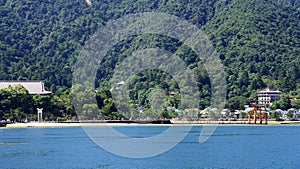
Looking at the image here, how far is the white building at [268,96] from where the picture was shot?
127m

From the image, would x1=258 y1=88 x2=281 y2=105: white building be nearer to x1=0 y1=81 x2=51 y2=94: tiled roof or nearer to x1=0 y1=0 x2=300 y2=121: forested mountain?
x1=0 y1=0 x2=300 y2=121: forested mountain

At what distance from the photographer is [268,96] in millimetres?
126750

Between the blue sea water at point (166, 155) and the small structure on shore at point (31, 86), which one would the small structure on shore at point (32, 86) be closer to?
the small structure on shore at point (31, 86)

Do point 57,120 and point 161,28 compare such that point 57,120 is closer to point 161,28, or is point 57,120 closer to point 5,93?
point 5,93

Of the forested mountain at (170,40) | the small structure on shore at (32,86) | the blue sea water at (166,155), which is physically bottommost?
the blue sea water at (166,155)

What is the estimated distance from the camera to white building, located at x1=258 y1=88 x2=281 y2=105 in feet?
416

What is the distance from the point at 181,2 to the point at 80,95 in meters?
81.9

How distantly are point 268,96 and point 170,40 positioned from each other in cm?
3085

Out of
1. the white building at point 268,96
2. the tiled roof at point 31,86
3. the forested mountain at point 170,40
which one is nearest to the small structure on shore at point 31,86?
the tiled roof at point 31,86

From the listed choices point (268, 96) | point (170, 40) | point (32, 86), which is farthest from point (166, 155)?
point (170, 40)

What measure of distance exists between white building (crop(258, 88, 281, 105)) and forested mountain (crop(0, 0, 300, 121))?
1.51m

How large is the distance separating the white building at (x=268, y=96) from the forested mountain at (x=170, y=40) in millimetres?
1512

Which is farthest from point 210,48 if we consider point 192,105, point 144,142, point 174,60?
point 144,142

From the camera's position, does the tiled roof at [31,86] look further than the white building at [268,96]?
No
